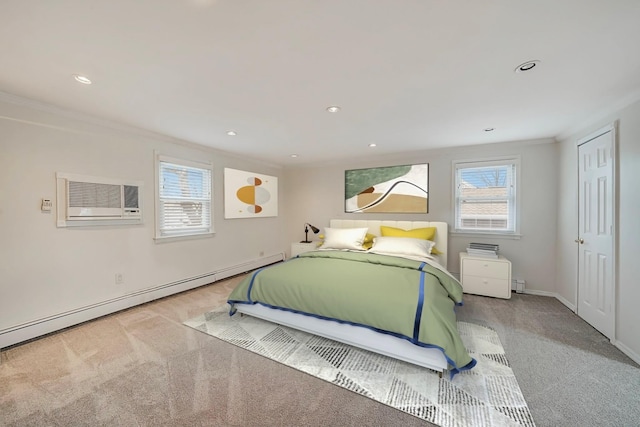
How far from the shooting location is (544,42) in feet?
4.76

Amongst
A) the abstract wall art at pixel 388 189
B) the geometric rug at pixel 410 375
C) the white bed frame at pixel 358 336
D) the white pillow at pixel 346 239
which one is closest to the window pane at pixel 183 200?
the geometric rug at pixel 410 375

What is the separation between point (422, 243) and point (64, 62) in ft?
13.1

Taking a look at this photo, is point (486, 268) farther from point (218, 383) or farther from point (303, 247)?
point (218, 383)

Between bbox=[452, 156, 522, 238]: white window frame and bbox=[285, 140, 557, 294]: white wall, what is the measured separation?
0.20 feet

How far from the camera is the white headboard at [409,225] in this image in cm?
384

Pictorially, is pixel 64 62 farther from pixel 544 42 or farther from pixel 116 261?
pixel 544 42

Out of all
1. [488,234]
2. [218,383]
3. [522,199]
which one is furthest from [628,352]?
[218,383]

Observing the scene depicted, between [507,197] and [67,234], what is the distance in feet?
18.3

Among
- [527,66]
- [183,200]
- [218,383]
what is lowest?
[218,383]

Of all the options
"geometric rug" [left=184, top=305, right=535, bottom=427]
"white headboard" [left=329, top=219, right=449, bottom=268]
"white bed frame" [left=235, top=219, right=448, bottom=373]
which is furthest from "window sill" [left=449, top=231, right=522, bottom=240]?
"white bed frame" [left=235, top=219, right=448, bottom=373]

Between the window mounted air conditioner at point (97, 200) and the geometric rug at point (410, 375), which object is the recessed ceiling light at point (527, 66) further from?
the window mounted air conditioner at point (97, 200)

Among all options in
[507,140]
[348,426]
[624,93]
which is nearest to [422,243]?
[507,140]

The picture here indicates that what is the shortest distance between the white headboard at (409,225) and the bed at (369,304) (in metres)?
1.30

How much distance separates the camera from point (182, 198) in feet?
11.9
